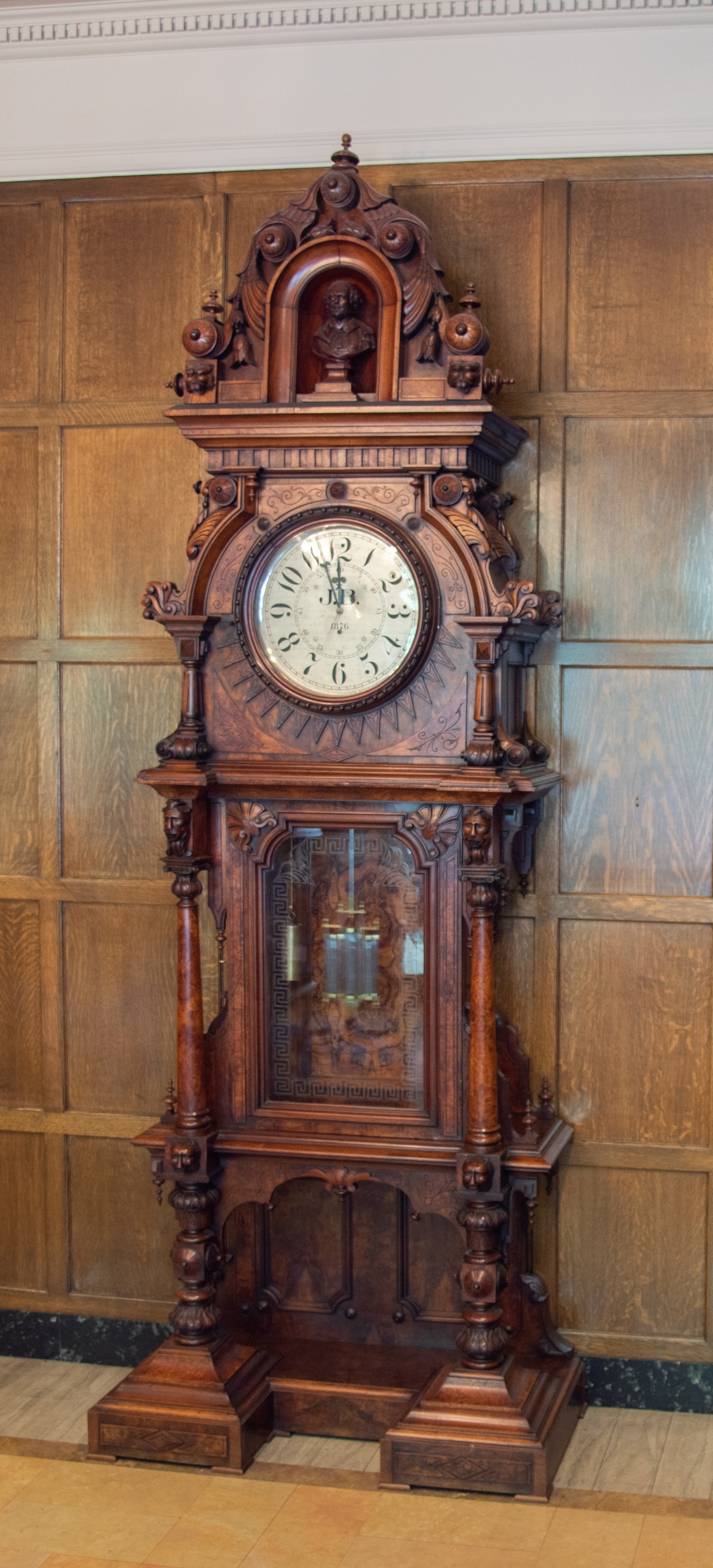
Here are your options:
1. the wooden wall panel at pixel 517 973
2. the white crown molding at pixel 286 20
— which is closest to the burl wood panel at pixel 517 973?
the wooden wall panel at pixel 517 973

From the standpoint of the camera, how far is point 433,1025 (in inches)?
133

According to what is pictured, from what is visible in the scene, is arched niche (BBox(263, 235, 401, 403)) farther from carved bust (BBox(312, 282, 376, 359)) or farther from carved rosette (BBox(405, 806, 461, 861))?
carved rosette (BBox(405, 806, 461, 861))

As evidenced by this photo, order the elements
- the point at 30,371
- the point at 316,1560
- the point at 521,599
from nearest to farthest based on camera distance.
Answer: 1. the point at 316,1560
2. the point at 521,599
3. the point at 30,371

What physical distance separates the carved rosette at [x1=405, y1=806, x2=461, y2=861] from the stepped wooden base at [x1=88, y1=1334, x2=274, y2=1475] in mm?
1217

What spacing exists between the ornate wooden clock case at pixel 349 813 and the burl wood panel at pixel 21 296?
0.74 meters

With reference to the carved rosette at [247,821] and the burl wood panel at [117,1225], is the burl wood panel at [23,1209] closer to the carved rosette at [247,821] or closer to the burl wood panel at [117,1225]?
the burl wood panel at [117,1225]

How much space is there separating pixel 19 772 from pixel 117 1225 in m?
1.19

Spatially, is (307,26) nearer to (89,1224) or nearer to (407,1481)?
(89,1224)

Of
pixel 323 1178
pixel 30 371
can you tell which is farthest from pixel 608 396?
pixel 323 1178

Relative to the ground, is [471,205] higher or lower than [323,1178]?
higher

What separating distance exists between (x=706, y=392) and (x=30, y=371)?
5.46 feet

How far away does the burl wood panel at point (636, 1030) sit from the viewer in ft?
12.1

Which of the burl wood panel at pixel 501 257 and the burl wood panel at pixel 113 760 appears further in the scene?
the burl wood panel at pixel 113 760

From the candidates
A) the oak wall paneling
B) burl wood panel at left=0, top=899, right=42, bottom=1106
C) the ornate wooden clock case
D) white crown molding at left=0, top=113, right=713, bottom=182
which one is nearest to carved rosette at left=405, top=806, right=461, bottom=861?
the ornate wooden clock case
